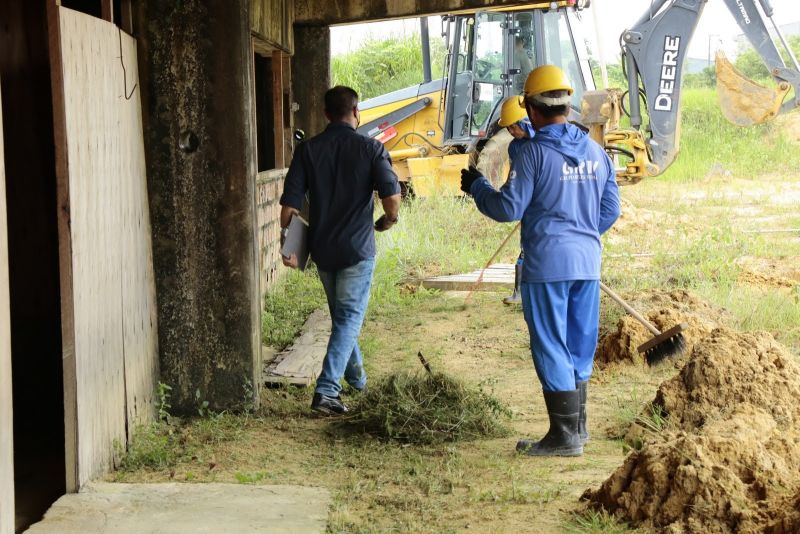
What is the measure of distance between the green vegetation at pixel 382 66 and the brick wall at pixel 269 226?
1743 cm

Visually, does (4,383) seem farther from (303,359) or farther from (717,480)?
(303,359)

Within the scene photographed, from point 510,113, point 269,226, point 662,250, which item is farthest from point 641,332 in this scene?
point 662,250

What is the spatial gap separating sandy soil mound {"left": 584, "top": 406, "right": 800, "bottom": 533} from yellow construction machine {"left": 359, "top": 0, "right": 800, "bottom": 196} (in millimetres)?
9542

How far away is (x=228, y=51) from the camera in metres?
5.48

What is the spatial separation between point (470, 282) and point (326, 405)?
15.2 feet

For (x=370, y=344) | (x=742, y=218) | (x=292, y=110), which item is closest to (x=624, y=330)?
(x=370, y=344)

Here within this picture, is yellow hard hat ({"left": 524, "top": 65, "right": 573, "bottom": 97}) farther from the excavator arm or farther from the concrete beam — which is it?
the excavator arm

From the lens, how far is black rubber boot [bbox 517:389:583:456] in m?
5.08

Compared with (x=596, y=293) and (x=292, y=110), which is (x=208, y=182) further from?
(x=292, y=110)

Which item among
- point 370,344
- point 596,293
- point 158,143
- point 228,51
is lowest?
point 370,344

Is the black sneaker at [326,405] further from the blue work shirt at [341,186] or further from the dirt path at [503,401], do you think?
the blue work shirt at [341,186]

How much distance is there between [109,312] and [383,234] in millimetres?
7573

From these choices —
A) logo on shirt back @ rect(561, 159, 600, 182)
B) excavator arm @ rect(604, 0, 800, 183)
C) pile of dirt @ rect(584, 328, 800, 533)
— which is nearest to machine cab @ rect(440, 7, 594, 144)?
excavator arm @ rect(604, 0, 800, 183)

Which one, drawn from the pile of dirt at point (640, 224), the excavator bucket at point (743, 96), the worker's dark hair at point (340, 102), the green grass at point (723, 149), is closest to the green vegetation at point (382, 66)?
the green grass at point (723, 149)
